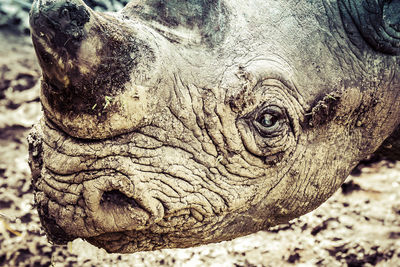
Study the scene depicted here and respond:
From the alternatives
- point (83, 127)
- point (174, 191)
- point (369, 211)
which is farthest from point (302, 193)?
point (369, 211)

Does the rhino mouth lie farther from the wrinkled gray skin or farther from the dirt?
the dirt

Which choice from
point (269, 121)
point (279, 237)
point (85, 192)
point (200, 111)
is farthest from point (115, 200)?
point (279, 237)

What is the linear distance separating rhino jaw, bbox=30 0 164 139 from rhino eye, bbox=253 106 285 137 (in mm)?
557

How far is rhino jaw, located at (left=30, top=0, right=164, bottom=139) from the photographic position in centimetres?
175

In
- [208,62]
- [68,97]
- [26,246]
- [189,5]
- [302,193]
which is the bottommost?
[26,246]

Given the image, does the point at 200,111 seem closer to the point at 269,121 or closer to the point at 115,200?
the point at 269,121

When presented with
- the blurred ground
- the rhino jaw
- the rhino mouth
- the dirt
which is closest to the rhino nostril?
the rhino mouth

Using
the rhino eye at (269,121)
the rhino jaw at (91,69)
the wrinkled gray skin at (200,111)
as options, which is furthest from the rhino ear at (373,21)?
the rhino jaw at (91,69)

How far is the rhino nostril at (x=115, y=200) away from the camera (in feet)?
6.76

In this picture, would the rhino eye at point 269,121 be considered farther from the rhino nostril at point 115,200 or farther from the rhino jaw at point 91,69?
the rhino nostril at point 115,200

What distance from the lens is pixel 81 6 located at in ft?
5.85

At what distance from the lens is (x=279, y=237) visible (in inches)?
172

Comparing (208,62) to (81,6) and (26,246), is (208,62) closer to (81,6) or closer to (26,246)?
(81,6)

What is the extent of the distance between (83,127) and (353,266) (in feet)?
10.0
